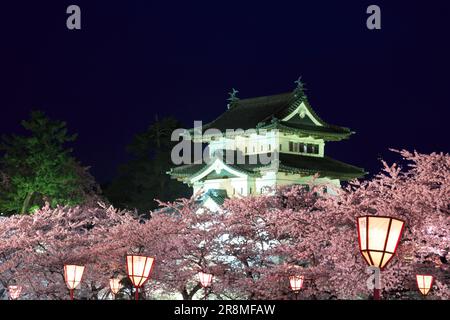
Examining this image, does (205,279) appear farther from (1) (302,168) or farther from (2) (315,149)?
(2) (315,149)

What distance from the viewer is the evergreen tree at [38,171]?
162ft

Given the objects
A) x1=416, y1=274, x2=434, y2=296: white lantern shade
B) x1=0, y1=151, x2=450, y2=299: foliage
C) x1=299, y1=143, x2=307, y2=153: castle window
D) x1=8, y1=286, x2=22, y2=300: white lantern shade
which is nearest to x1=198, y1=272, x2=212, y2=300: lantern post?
x1=0, y1=151, x2=450, y2=299: foliage

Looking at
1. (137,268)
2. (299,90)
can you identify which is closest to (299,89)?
(299,90)

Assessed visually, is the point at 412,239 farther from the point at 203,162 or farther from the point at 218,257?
the point at 203,162

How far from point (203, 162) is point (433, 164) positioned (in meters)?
23.4

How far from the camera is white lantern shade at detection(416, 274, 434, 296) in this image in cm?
2078

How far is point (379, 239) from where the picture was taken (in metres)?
12.2

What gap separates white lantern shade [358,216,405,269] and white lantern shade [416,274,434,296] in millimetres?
8859

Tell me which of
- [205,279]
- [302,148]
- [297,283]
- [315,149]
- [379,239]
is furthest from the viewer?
[315,149]

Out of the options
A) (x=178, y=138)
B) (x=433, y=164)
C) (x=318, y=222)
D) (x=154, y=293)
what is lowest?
(x=154, y=293)

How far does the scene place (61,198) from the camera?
50.1m

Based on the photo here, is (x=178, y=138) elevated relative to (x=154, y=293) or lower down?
elevated

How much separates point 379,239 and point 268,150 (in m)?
33.2
